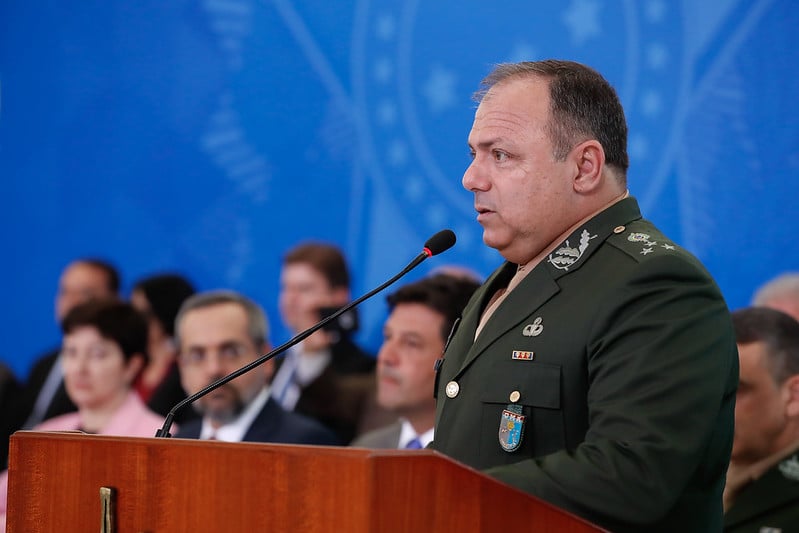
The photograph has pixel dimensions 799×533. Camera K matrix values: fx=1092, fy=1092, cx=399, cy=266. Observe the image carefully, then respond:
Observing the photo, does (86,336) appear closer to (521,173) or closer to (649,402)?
(521,173)

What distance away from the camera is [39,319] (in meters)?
7.05

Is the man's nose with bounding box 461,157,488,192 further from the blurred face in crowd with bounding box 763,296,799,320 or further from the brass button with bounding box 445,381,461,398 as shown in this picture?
the blurred face in crowd with bounding box 763,296,799,320

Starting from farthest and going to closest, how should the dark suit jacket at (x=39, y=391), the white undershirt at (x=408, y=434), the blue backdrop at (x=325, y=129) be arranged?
1. the dark suit jacket at (x=39, y=391)
2. the blue backdrop at (x=325, y=129)
3. the white undershirt at (x=408, y=434)

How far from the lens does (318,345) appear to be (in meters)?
5.22

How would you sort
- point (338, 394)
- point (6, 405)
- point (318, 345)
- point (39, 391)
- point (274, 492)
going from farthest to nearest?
point (6, 405) < point (39, 391) < point (318, 345) < point (338, 394) < point (274, 492)

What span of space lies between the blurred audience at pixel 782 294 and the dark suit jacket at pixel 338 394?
176 centimetres

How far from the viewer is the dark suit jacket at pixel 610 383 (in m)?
1.69

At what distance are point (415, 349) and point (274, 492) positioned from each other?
2406 mm

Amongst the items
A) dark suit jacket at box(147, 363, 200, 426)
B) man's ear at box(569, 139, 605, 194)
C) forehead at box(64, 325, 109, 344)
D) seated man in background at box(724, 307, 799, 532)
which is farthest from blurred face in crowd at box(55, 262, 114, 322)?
man's ear at box(569, 139, 605, 194)

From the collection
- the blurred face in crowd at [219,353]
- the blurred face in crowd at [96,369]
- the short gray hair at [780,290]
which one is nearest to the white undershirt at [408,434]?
the blurred face in crowd at [219,353]

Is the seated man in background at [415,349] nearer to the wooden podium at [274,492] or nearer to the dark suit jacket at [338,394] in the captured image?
the dark suit jacket at [338,394]

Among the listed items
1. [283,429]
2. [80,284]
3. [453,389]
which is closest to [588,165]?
[453,389]

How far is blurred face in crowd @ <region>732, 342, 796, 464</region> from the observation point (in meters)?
3.00

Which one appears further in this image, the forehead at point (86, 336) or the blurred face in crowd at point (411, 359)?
the forehead at point (86, 336)
